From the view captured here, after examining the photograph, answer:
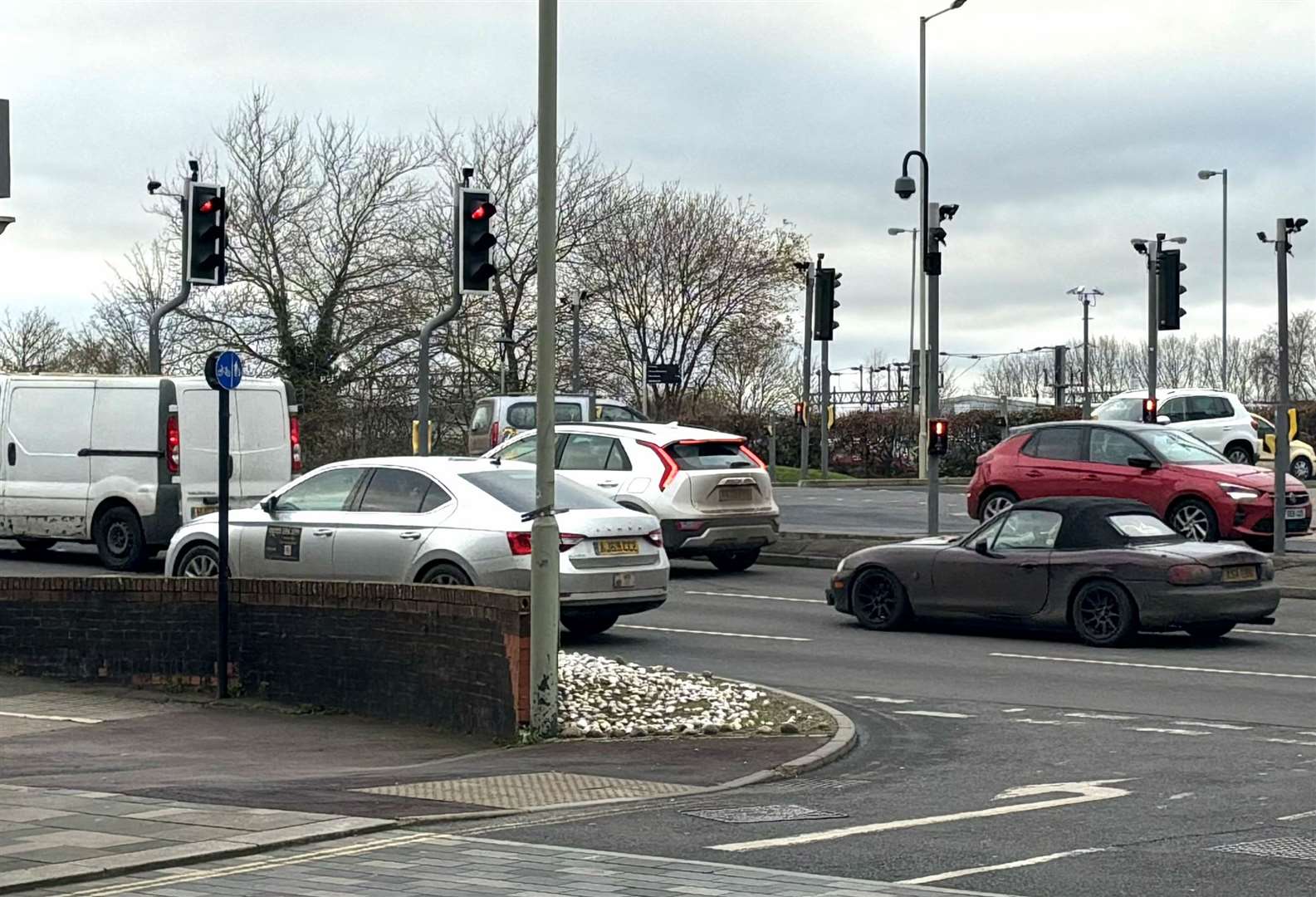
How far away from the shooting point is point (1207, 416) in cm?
3838

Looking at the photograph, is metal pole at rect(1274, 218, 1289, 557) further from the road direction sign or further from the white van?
the road direction sign

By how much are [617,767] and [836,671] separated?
5.12 metres

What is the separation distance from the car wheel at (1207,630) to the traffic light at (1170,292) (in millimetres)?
15112

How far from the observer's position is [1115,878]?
25.2 ft

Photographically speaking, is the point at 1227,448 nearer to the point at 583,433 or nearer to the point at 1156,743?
the point at 583,433

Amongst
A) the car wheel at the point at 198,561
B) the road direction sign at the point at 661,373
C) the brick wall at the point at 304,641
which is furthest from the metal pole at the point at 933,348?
the road direction sign at the point at 661,373

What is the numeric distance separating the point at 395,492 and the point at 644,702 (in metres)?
4.35

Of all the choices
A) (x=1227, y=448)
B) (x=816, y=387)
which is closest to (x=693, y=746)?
(x=1227, y=448)

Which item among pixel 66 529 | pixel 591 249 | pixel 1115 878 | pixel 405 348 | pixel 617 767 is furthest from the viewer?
pixel 591 249

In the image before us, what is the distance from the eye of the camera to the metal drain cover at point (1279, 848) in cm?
809

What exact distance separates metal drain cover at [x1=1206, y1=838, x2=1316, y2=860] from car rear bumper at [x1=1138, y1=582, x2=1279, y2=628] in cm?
832

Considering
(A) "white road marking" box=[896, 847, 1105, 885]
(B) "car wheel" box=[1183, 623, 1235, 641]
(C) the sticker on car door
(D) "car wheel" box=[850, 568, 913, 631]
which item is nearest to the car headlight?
(B) "car wheel" box=[1183, 623, 1235, 641]

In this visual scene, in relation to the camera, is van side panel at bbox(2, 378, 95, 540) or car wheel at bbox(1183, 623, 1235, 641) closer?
car wheel at bbox(1183, 623, 1235, 641)

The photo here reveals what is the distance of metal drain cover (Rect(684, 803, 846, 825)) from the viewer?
930 centimetres
